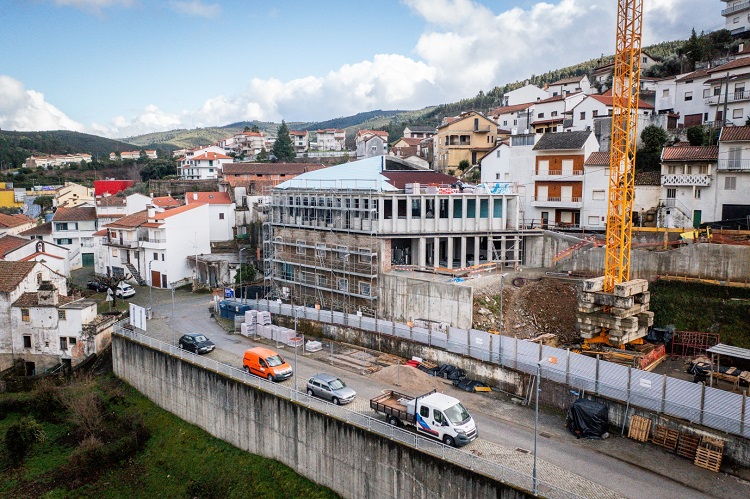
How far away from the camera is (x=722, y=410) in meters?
18.4

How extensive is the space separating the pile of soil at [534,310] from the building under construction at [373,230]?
346 centimetres

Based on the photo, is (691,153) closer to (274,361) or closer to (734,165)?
(734,165)

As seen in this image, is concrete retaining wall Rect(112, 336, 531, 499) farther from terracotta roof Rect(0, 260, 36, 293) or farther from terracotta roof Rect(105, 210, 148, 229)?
terracotta roof Rect(105, 210, 148, 229)

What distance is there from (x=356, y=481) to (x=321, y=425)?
8.78 ft

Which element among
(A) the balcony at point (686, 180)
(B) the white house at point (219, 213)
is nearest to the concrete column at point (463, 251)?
(A) the balcony at point (686, 180)

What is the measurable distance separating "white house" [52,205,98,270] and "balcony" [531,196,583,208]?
5024cm

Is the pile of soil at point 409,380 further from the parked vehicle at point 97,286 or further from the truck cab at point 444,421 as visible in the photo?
the parked vehicle at point 97,286

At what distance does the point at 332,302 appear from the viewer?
129 ft

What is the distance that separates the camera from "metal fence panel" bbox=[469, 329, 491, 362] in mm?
25922

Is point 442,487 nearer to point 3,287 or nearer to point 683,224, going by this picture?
point 683,224

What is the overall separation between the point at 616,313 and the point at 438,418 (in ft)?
46.9

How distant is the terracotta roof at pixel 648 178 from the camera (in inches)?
1684

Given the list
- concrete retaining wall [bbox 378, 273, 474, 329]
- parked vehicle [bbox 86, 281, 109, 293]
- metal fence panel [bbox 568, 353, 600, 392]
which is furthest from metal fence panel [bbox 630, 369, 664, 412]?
parked vehicle [bbox 86, 281, 109, 293]

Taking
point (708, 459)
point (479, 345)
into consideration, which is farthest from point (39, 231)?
point (708, 459)
